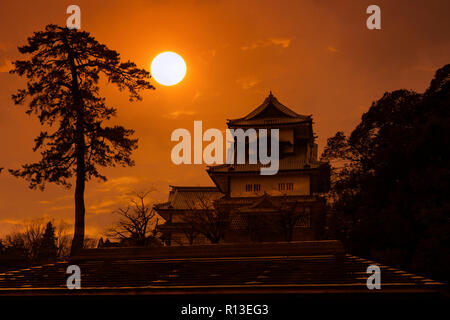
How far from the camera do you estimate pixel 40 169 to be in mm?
16656

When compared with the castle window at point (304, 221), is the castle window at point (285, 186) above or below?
above

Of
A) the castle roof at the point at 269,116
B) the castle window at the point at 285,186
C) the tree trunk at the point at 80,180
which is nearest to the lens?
the tree trunk at the point at 80,180

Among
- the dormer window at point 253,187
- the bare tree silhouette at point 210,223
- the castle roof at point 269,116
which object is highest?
the castle roof at point 269,116

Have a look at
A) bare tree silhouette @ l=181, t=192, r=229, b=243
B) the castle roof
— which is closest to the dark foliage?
bare tree silhouette @ l=181, t=192, r=229, b=243

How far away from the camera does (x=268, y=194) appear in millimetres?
31938

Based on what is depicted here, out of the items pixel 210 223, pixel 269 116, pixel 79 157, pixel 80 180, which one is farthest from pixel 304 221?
pixel 79 157

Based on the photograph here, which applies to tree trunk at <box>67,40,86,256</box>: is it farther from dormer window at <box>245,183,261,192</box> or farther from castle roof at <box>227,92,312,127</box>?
castle roof at <box>227,92,312,127</box>

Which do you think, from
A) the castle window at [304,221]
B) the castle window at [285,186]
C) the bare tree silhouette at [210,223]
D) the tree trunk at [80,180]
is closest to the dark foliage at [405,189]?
the castle window at [304,221]

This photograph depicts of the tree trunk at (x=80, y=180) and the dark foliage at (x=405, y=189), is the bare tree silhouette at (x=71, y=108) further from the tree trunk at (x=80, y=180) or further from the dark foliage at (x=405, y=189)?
the dark foliage at (x=405, y=189)

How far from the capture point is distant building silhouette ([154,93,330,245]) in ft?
96.7

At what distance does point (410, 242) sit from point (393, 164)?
3935mm

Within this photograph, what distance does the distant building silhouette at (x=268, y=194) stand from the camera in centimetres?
2948

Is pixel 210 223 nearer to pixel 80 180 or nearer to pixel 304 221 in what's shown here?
pixel 304 221
